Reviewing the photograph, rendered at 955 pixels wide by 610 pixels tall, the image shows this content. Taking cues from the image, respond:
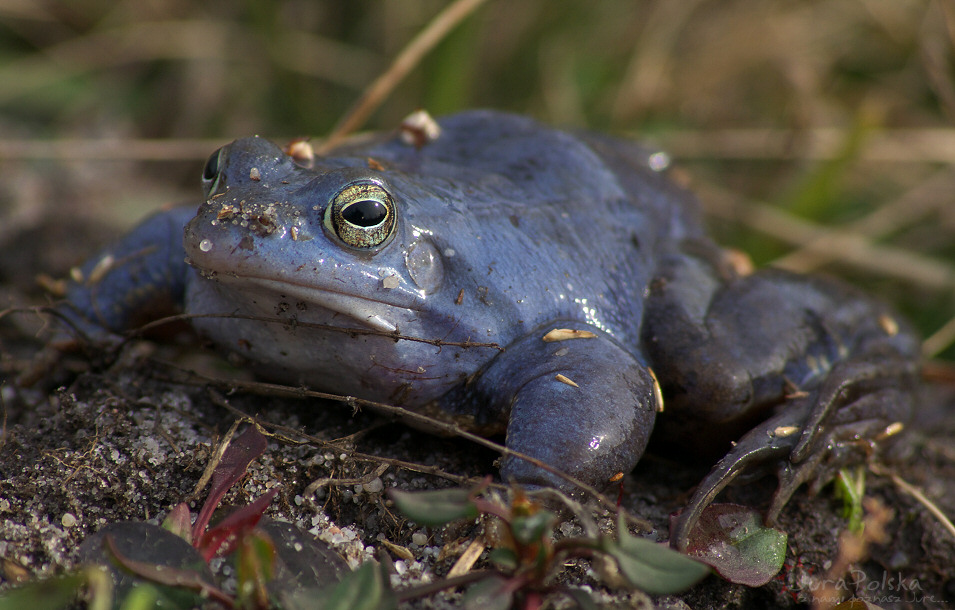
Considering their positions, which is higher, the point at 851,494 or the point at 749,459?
the point at 749,459

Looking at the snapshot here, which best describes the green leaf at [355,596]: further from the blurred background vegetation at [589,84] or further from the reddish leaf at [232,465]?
the blurred background vegetation at [589,84]

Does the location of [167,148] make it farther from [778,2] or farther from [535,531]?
[778,2]

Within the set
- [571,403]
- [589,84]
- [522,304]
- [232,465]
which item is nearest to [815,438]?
[571,403]

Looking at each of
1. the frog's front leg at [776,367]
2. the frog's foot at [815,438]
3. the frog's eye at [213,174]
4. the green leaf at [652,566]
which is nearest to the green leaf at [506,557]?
the green leaf at [652,566]

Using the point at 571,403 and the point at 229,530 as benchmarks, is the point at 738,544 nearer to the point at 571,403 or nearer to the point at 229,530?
the point at 571,403

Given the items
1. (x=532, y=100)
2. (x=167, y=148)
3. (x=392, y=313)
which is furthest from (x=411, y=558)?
(x=532, y=100)

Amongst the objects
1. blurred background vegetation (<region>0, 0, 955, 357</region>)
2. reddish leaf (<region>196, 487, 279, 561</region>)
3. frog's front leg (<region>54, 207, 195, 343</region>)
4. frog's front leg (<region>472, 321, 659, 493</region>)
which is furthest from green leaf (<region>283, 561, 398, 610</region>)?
blurred background vegetation (<region>0, 0, 955, 357</region>)

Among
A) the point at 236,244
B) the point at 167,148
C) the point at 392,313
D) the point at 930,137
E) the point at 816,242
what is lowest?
the point at 816,242
